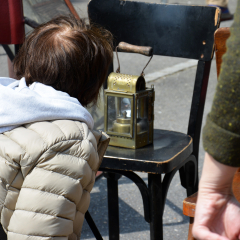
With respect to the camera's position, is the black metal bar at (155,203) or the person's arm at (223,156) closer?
the person's arm at (223,156)

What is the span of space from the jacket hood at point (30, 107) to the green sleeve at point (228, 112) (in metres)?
0.52

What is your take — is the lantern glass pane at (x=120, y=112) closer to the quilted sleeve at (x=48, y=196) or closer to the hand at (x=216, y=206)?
the quilted sleeve at (x=48, y=196)

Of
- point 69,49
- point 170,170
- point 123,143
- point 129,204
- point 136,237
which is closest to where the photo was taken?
point 69,49

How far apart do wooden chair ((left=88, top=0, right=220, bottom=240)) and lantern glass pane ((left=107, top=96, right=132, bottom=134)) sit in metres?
0.09

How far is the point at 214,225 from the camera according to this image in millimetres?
761

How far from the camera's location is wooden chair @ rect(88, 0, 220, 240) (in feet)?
4.75

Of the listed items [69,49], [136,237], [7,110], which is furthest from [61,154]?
[136,237]

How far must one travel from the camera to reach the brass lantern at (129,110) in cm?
148

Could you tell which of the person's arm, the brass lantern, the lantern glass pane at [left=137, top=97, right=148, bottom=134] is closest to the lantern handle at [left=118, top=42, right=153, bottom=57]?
the brass lantern

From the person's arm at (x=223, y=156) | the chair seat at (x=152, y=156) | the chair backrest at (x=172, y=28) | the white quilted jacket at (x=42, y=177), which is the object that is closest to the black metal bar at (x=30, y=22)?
the chair backrest at (x=172, y=28)

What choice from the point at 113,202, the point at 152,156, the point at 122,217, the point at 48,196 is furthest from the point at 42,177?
the point at 122,217

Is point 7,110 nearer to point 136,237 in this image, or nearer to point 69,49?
point 69,49

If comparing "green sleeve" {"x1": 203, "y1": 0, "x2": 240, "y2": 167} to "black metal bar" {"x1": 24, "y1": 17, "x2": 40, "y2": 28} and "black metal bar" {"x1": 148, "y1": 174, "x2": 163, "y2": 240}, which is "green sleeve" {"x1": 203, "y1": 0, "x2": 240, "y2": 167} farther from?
"black metal bar" {"x1": 24, "y1": 17, "x2": 40, "y2": 28}

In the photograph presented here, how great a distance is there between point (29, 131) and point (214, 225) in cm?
57
